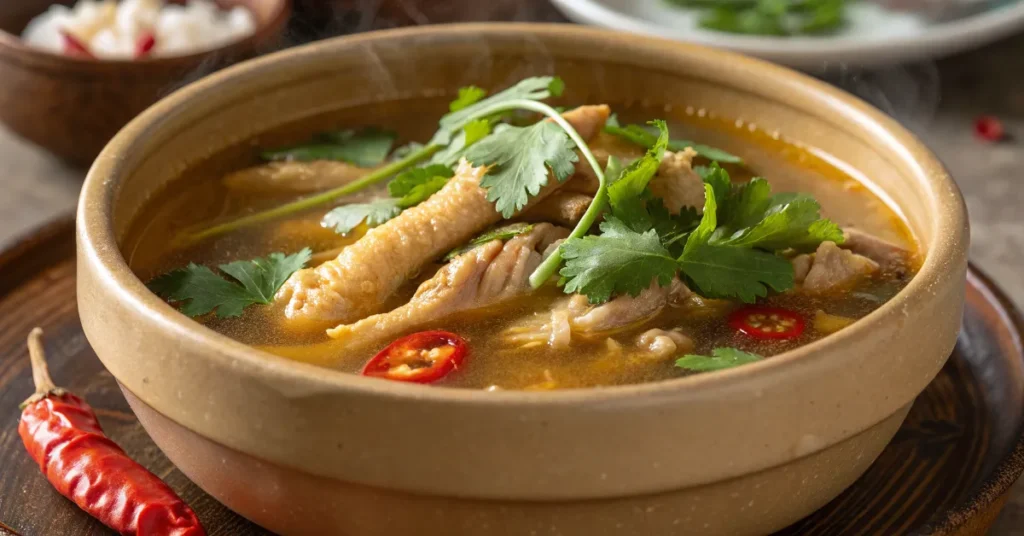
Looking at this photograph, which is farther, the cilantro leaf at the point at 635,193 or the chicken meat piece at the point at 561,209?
the chicken meat piece at the point at 561,209

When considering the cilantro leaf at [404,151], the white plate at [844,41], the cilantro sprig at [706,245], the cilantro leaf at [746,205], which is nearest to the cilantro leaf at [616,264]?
the cilantro sprig at [706,245]

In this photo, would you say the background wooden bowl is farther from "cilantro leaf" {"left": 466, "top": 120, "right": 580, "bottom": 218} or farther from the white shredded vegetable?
"cilantro leaf" {"left": 466, "top": 120, "right": 580, "bottom": 218}

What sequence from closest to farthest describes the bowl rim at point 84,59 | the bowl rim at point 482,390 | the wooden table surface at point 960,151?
the bowl rim at point 482,390 → the bowl rim at point 84,59 → the wooden table surface at point 960,151

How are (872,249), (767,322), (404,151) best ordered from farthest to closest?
(404,151) < (872,249) < (767,322)

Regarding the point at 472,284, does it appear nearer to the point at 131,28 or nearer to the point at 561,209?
the point at 561,209

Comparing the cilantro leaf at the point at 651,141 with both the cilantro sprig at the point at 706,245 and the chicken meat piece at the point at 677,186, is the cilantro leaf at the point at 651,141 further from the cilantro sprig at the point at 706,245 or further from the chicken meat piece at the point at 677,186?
the cilantro sprig at the point at 706,245

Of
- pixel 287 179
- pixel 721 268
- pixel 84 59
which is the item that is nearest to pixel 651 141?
pixel 721 268

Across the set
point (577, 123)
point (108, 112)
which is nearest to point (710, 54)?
point (577, 123)

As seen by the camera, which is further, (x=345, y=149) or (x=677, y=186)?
(x=345, y=149)
